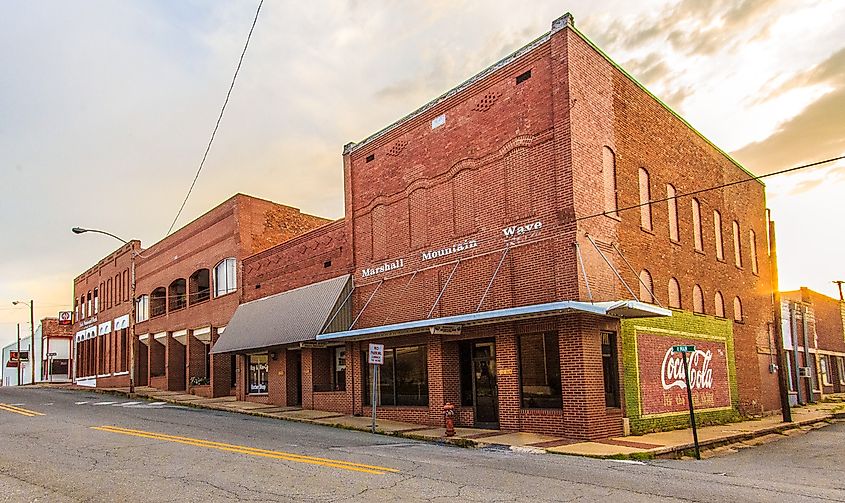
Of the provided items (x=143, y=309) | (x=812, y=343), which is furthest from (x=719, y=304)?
(x=143, y=309)

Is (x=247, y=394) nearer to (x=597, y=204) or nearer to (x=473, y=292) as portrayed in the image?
(x=473, y=292)

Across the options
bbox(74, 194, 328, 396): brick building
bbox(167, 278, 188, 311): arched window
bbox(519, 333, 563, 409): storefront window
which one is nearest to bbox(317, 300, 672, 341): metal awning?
bbox(519, 333, 563, 409): storefront window

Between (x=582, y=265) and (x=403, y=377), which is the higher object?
(x=582, y=265)

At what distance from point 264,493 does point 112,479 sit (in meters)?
2.79

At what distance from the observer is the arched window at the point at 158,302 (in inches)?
1678

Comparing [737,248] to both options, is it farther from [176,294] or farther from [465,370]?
[176,294]

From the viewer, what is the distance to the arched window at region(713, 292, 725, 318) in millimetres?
25844

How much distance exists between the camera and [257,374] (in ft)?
Result: 103

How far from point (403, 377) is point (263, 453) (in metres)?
9.56

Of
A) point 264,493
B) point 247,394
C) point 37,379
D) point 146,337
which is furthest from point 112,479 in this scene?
point 37,379

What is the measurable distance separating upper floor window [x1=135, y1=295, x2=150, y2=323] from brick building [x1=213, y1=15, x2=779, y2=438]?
18.4m

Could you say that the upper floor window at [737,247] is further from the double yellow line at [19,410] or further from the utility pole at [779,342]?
the double yellow line at [19,410]

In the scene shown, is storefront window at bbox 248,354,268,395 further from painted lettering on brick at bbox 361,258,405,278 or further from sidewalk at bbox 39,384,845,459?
painted lettering on brick at bbox 361,258,405,278

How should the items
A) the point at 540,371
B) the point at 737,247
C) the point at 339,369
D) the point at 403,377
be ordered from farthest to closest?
the point at 737,247, the point at 339,369, the point at 403,377, the point at 540,371
